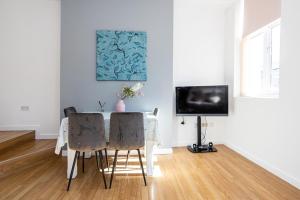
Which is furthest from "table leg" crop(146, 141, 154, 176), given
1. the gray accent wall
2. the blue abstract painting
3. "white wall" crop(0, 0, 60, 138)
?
"white wall" crop(0, 0, 60, 138)

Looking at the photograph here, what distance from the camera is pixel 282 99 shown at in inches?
114

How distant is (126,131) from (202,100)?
204cm

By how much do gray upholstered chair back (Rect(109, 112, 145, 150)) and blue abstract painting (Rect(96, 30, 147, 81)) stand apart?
148 cm

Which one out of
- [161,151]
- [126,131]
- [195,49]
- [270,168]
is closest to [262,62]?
[195,49]

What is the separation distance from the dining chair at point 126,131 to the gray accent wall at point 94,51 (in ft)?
4.51

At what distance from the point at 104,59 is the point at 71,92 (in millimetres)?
860

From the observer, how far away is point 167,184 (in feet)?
9.14

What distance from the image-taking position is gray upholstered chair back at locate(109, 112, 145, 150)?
270cm

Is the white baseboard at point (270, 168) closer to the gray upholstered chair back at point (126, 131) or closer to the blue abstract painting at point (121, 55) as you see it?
the gray upholstered chair back at point (126, 131)

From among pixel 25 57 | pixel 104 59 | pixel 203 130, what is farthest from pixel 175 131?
pixel 25 57

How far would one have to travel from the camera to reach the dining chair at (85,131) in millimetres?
2662

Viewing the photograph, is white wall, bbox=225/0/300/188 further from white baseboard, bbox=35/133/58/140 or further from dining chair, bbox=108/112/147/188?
white baseboard, bbox=35/133/58/140

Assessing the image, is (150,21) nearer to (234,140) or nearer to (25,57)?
(25,57)

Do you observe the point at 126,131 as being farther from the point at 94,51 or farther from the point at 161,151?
the point at 94,51
